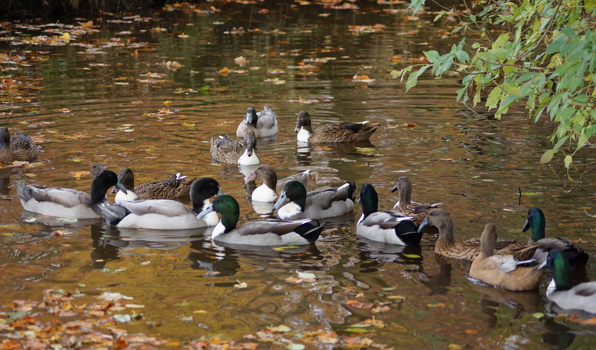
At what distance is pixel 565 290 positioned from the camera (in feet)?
23.4

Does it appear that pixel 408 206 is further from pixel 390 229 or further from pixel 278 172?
pixel 278 172

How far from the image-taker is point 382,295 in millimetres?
7395

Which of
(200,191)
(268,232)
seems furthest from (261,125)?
(268,232)

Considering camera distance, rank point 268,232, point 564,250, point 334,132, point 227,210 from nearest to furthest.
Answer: point 564,250
point 268,232
point 227,210
point 334,132

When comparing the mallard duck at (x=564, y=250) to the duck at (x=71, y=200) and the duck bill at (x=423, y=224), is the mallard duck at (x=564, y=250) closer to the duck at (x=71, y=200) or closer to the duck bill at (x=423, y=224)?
the duck bill at (x=423, y=224)

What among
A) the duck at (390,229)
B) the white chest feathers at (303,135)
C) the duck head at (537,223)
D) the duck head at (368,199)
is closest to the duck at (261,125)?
the white chest feathers at (303,135)

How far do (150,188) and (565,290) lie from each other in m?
6.15

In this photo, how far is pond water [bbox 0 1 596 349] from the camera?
22.9 ft

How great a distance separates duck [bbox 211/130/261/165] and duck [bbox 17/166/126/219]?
10.2 ft

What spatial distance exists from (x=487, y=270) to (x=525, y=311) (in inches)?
29.7

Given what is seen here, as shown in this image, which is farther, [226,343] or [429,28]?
[429,28]

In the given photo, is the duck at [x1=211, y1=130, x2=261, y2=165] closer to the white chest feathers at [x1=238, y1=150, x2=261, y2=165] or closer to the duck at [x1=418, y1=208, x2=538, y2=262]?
the white chest feathers at [x1=238, y1=150, x2=261, y2=165]

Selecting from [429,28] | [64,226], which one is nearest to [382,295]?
[64,226]

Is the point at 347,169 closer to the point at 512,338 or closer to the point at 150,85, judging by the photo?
the point at 512,338
